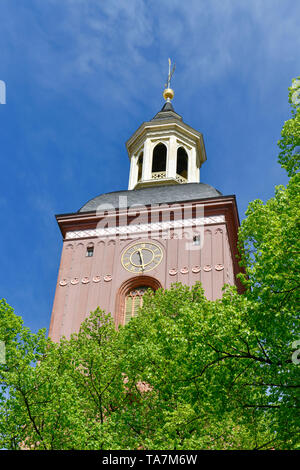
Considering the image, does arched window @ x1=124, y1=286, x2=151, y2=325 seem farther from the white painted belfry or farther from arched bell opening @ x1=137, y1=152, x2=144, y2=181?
arched bell opening @ x1=137, y1=152, x2=144, y2=181

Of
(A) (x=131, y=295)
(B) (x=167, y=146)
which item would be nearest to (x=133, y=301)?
(A) (x=131, y=295)

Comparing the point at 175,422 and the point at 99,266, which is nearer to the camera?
the point at 175,422

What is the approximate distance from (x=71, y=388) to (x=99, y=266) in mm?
13571

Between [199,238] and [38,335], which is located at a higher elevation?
[199,238]

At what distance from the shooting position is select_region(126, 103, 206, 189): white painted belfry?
37.2 meters

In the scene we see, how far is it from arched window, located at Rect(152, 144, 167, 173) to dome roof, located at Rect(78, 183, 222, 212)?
6514mm

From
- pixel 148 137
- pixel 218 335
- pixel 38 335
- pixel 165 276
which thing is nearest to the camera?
pixel 218 335

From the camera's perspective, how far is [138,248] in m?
29.3

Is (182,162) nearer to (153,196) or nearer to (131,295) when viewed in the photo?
(153,196)

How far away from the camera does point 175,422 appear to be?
1400 centimetres
